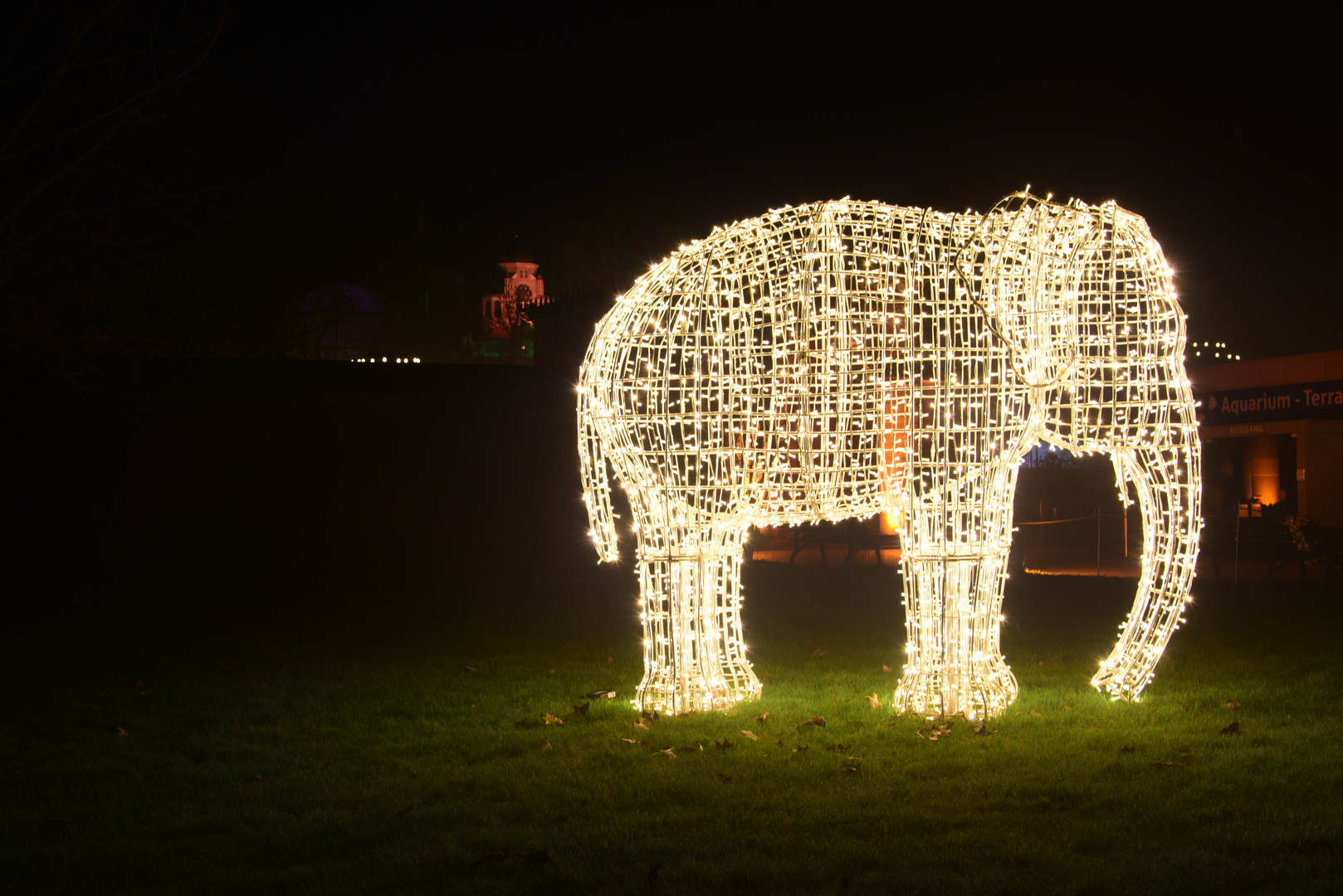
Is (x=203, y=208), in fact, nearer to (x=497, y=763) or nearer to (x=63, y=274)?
(x=63, y=274)

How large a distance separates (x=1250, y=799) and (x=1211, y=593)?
7.24 metres

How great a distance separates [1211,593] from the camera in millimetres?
11219

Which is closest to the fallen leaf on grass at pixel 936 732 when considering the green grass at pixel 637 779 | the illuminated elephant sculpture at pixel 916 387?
the green grass at pixel 637 779

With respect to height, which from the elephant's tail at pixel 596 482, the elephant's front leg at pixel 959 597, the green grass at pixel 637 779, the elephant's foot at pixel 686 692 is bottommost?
the green grass at pixel 637 779

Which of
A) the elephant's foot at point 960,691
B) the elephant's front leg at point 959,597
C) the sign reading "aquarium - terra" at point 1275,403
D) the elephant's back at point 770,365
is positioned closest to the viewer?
the elephant's back at point 770,365

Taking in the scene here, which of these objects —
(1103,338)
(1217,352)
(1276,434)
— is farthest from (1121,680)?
(1217,352)

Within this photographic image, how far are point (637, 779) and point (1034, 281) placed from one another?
3.11m

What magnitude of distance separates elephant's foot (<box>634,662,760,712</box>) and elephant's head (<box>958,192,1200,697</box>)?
219 centimetres

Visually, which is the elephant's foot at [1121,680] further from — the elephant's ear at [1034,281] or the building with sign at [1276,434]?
the building with sign at [1276,434]

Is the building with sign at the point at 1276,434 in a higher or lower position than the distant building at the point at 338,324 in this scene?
lower

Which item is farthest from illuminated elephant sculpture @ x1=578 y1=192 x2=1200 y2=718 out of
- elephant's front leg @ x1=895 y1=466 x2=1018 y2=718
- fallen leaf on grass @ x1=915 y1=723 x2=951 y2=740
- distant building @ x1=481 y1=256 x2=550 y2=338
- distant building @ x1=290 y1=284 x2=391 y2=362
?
distant building @ x1=481 y1=256 x2=550 y2=338

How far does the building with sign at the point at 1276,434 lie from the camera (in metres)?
18.0

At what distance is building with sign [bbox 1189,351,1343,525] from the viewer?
18031 millimetres

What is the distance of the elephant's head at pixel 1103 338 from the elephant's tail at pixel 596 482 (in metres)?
2.08
